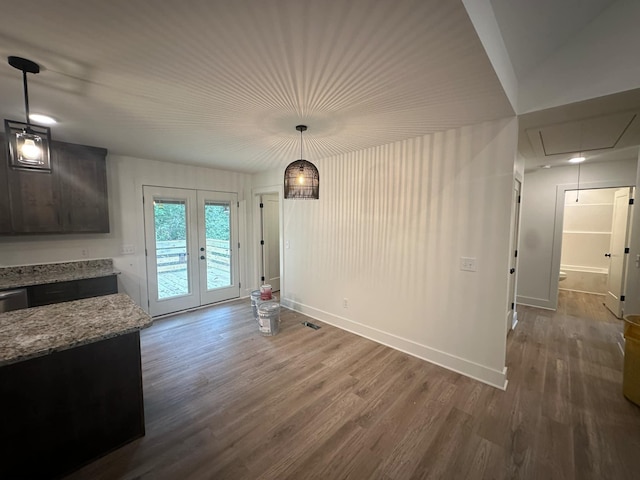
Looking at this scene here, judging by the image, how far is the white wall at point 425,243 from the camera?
243cm

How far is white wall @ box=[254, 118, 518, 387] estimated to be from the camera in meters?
2.43

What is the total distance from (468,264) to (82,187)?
473 cm

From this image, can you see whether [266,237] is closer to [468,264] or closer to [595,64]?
[468,264]

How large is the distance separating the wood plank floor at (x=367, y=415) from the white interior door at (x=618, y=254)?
160 centimetres

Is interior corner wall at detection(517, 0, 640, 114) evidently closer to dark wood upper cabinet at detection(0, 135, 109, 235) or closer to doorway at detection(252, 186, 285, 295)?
doorway at detection(252, 186, 285, 295)

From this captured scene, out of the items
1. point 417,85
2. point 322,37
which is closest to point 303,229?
point 417,85

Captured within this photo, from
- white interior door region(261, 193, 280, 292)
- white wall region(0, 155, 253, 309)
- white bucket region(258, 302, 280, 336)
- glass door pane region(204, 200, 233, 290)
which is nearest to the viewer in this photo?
white wall region(0, 155, 253, 309)

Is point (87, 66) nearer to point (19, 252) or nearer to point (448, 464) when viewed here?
point (19, 252)

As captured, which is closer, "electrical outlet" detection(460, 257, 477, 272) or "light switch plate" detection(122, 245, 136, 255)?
"electrical outlet" detection(460, 257, 477, 272)

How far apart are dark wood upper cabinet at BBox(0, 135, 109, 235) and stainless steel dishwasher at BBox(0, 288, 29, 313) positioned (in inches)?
28.9

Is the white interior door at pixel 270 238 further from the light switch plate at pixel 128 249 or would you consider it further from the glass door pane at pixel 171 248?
the light switch plate at pixel 128 249

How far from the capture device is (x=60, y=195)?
10.3 feet

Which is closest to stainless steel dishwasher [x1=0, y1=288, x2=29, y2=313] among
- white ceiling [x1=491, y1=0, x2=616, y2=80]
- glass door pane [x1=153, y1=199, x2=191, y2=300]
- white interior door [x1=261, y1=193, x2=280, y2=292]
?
glass door pane [x1=153, y1=199, x2=191, y2=300]

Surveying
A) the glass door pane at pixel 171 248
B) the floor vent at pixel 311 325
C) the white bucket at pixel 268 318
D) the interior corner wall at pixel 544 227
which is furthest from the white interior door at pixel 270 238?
the interior corner wall at pixel 544 227
